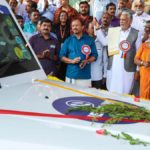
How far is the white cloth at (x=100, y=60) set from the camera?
7112mm

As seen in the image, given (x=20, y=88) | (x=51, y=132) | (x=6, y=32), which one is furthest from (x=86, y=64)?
(x=51, y=132)

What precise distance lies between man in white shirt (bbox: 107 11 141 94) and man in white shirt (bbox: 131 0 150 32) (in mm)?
362

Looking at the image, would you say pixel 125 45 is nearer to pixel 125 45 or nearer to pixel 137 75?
pixel 125 45

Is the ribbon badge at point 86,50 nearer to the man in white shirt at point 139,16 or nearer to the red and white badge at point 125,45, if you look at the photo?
the red and white badge at point 125,45

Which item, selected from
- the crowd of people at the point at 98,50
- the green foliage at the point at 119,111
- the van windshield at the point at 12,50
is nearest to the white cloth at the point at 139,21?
the crowd of people at the point at 98,50

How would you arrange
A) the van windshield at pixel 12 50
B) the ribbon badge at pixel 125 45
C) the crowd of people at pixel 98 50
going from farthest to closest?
the ribbon badge at pixel 125 45 < the crowd of people at pixel 98 50 < the van windshield at pixel 12 50

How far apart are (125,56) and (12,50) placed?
11.6 feet

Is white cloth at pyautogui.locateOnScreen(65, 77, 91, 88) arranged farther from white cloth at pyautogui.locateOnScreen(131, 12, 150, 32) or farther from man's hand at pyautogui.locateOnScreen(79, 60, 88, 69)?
white cloth at pyautogui.locateOnScreen(131, 12, 150, 32)

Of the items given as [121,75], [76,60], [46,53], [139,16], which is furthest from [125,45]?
[46,53]

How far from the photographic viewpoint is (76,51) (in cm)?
657

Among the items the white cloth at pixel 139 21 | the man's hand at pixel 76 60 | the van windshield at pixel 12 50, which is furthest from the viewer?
the white cloth at pixel 139 21

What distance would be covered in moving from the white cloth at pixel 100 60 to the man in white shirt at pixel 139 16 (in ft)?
1.98

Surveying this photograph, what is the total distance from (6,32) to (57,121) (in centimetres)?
149

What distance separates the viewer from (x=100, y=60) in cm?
720
